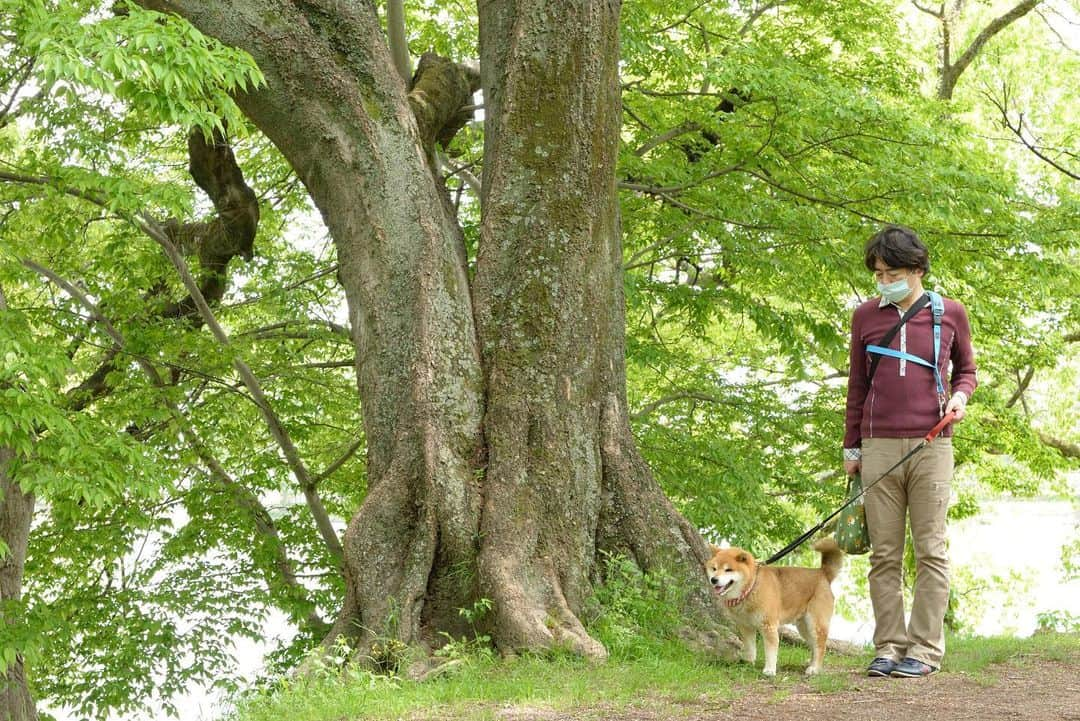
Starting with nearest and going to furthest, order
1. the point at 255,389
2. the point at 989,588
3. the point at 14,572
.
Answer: the point at 255,389 < the point at 14,572 < the point at 989,588

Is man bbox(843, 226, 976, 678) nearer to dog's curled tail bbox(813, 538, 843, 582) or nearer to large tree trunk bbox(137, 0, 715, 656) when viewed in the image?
dog's curled tail bbox(813, 538, 843, 582)

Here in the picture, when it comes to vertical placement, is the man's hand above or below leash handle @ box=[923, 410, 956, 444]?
above

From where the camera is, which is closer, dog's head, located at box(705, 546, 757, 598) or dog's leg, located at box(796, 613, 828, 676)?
dog's head, located at box(705, 546, 757, 598)

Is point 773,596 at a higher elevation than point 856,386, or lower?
lower

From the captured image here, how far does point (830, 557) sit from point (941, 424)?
1.00 m

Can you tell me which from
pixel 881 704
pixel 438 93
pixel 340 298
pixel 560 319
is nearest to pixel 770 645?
pixel 881 704

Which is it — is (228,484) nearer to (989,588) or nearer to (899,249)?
(899,249)

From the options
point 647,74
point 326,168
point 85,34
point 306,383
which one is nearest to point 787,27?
point 647,74

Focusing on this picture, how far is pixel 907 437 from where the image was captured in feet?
17.1

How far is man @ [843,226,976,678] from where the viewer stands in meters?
5.19

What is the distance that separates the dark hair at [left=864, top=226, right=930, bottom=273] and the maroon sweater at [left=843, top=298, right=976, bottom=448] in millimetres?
242

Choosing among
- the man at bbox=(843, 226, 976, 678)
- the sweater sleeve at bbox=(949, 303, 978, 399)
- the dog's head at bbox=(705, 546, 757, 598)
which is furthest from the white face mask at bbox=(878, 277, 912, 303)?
the dog's head at bbox=(705, 546, 757, 598)

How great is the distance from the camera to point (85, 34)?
15.9ft

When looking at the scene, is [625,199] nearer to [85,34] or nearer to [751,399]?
[751,399]
